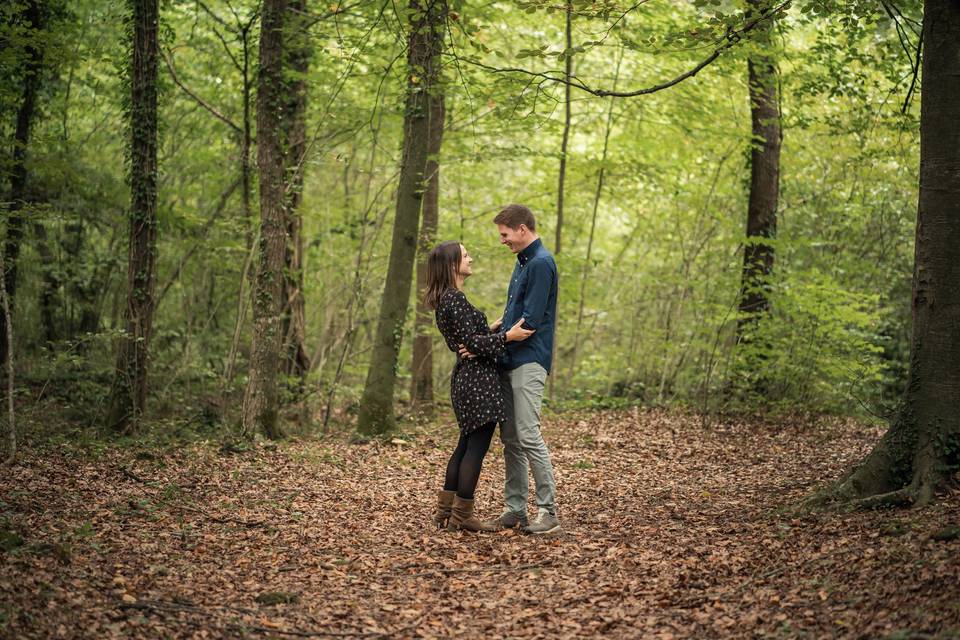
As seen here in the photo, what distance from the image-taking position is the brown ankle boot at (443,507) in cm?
572

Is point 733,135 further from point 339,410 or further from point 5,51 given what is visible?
point 5,51

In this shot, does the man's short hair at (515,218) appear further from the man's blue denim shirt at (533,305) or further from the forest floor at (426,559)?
the forest floor at (426,559)

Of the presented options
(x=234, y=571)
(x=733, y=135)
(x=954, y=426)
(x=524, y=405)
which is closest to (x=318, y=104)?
(x=733, y=135)

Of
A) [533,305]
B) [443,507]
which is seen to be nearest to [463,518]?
[443,507]

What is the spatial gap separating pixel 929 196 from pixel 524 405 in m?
2.82

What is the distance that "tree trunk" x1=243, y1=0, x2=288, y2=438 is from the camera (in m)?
9.40

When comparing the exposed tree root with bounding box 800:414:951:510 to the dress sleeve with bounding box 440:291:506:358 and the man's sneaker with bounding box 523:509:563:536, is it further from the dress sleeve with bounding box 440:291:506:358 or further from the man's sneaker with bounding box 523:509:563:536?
the dress sleeve with bounding box 440:291:506:358

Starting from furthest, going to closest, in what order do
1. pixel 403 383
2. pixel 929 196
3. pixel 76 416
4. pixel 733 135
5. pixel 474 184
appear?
pixel 403 383 < pixel 474 184 < pixel 733 135 < pixel 76 416 < pixel 929 196

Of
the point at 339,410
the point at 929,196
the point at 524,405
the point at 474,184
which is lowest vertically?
the point at 339,410

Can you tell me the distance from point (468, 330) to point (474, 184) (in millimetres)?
9976

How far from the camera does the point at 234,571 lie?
4.65 metres

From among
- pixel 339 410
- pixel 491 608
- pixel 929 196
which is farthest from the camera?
pixel 339 410

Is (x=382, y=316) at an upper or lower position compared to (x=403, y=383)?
upper

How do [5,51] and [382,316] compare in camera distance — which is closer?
[5,51]
